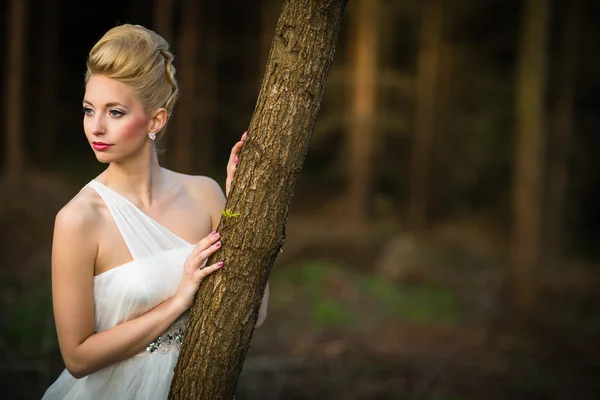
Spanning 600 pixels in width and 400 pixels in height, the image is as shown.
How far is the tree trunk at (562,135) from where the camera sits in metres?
14.3

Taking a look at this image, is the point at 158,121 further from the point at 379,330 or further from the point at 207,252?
the point at 379,330

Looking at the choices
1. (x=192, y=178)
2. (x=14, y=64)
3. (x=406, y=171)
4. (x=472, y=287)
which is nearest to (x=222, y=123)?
(x=406, y=171)

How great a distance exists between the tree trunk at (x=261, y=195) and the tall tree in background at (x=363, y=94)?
1292cm

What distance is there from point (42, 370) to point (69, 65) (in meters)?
A: 19.3

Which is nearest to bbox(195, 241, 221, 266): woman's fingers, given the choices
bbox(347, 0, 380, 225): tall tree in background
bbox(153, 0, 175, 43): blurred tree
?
bbox(153, 0, 175, 43): blurred tree

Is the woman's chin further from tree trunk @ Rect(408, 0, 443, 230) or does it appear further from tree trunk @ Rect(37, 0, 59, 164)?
tree trunk @ Rect(37, 0, 59, 164)

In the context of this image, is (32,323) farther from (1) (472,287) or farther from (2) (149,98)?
(1) (472,287)

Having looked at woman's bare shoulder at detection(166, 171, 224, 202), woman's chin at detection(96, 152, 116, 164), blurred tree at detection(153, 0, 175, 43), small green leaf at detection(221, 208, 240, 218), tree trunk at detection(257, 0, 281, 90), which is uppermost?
tree trunk at detection(257, 0, 281, 90)

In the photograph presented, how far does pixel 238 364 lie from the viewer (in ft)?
9.12

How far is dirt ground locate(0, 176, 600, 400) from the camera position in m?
6.55

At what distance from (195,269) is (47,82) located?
18783 millimetres

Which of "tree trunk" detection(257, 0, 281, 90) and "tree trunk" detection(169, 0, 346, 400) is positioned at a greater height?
"tree trunk" detection(257, 0, 281, 90)

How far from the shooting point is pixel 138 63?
272 cm

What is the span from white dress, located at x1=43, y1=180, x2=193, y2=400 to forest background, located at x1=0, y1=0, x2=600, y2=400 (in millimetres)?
2895
